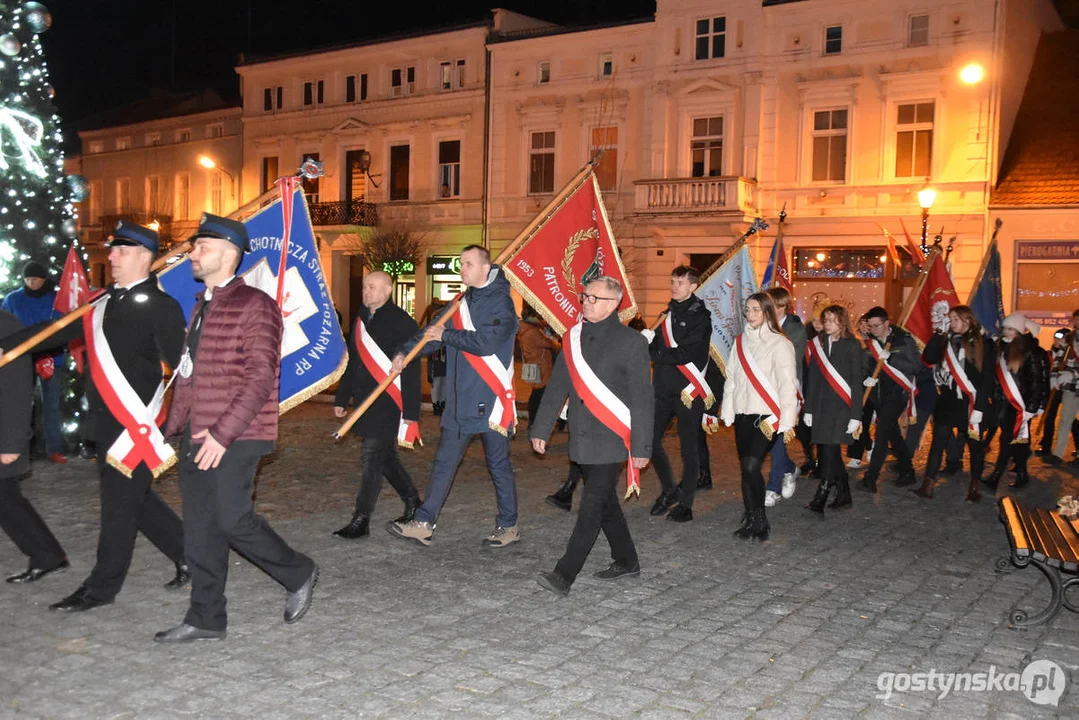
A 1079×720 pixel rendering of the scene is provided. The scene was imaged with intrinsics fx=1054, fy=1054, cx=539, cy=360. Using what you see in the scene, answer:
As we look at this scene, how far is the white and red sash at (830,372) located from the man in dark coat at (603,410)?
3.32 metres

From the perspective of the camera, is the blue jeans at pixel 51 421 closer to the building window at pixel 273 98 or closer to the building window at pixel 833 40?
the building window at pixel 833 40

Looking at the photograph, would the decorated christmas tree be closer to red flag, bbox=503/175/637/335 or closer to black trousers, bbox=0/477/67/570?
black trousers, bbox=0/477/67/570

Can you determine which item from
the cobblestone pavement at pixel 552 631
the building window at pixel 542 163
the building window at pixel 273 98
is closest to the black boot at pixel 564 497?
the cobblestone pavement at pixel 552 631

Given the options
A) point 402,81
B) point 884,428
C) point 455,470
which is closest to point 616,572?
point 455,470

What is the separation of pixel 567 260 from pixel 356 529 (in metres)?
2.69

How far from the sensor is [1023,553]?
577 centimetres

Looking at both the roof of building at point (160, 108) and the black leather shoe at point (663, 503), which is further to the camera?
the roof of building at point (160, 108)

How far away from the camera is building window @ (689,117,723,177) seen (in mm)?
29203

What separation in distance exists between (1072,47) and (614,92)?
1237 cm

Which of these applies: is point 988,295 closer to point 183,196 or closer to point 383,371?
point 383,371

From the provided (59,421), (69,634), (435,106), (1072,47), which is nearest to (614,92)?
(435,106)

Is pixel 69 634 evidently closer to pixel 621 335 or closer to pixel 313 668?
pixel 313 668

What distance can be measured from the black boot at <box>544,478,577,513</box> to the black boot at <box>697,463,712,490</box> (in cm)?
146

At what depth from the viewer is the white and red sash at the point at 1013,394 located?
35.0ft
